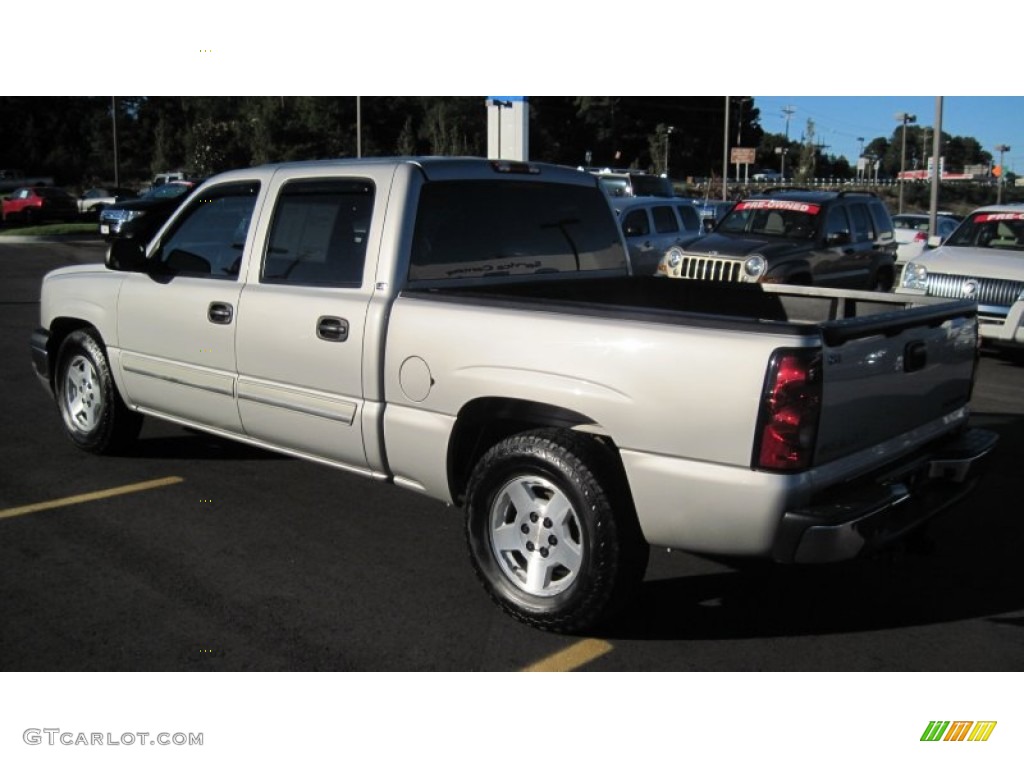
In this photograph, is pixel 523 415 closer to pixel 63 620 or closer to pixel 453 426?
pixel 453 426

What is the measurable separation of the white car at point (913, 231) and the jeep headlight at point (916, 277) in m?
9.08

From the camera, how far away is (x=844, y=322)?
3.69 m

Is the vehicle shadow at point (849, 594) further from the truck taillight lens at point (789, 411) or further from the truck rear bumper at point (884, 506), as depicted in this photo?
the truck taillight lens at point (789, 411)

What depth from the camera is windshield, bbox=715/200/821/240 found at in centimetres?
1350

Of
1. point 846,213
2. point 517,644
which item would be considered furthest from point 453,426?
point 846,213

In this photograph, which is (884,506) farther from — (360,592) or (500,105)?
(500,105)

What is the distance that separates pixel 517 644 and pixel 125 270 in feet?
11.5

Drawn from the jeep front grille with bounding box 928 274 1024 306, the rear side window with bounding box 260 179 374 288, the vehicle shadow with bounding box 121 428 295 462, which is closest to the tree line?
the jeep front grille with bounding box 928 274 1024 306

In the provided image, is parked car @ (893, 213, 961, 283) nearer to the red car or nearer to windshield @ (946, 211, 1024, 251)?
windshield @ (946, 211, 1024, 251)

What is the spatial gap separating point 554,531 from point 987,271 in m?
8.66

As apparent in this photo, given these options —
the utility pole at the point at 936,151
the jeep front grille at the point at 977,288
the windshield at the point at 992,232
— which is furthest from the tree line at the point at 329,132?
the jeep front grille at the point at 977,288

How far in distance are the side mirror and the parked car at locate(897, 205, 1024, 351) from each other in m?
7.63

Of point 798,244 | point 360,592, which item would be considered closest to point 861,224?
point 798,244

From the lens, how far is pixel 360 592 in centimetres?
458
